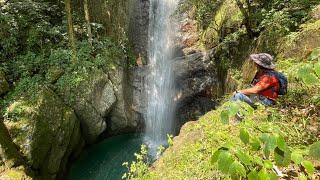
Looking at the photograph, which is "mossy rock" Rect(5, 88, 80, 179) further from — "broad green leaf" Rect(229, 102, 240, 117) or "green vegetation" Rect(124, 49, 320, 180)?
"broad green leaf" Rect(229, 102, 240, 117)

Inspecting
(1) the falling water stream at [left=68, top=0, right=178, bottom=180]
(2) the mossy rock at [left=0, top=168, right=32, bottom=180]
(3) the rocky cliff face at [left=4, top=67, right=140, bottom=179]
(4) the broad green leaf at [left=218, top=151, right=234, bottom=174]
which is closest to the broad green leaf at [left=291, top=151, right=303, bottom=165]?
(4) the broad green leaf at [left=218, top=151, right=234, bottom=174]

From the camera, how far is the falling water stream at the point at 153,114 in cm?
1030

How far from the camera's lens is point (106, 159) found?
10734 mm

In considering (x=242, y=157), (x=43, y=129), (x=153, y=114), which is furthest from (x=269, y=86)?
(x=153, y=114)

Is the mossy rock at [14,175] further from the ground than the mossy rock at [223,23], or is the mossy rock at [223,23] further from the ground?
the mossy rock at [223,23]

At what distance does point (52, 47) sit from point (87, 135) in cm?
320

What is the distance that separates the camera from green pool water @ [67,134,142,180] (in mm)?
9748

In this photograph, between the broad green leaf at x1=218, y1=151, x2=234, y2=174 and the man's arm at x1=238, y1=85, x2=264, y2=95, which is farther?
the man's arm at x1=238, y1=85, x2=264, y2=95

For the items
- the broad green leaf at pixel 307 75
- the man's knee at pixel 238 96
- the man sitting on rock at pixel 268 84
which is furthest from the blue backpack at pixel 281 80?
the broad green leaf at pixel 307 75

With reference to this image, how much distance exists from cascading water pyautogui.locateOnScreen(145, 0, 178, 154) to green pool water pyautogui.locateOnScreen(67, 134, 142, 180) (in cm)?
86

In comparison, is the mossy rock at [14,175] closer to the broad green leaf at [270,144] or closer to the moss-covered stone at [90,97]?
the moss-covered stone at [90,97]

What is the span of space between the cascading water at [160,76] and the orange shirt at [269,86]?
7784 millimetres

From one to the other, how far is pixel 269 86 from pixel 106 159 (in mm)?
7475

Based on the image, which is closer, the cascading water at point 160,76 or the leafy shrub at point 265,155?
the leafy shrub at point 265,155
